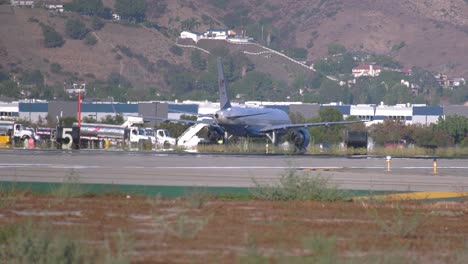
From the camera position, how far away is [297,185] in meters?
29.4

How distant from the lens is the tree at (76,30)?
7454 inches

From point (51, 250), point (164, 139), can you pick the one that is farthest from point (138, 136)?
point (51, 250)

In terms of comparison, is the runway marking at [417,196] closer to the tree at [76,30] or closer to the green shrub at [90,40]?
the green shrub at [90,40]

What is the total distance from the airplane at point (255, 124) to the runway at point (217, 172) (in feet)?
63.5

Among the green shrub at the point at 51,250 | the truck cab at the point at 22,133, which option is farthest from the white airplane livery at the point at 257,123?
the green shrub at the point at 51,250

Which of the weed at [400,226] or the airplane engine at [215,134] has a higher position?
the airplane engine at [215,134]

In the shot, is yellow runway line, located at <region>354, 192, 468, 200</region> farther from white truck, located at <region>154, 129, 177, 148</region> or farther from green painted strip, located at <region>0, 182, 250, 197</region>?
white truck, located at <region>154, 129, 177, 148</region>

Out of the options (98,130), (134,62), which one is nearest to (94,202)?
(98,130)

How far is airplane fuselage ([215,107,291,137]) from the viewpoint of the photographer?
74.3 metres

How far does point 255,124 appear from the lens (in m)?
76.7

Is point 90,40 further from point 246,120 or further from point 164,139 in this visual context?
point 246,120

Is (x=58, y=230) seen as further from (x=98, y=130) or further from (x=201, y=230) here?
(x=98, y=130)

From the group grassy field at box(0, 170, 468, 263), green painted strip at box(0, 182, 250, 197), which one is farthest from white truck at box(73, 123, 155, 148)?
grassy field at box(0, 170, 468, 263)

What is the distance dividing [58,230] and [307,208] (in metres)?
8.29
